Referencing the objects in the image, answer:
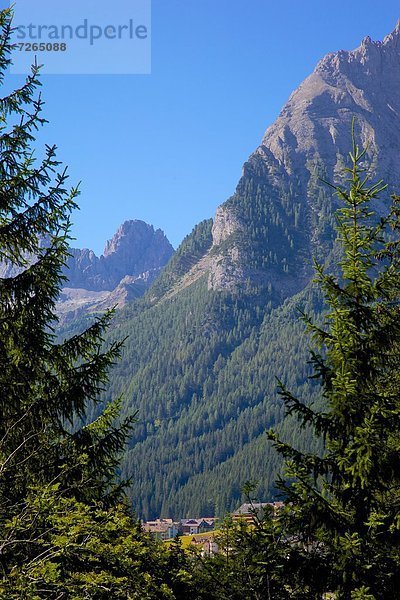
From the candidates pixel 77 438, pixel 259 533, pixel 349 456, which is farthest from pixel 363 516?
pixel 77 438

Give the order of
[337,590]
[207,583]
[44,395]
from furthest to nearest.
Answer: [44,395]
[207,583]
[337,590]

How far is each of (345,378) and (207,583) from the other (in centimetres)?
431

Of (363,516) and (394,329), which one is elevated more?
(394,329)

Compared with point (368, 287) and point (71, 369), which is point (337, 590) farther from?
point (71, 369)

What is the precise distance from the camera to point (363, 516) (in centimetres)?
1014

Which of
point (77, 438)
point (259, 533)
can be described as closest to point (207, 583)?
point (259, 533)

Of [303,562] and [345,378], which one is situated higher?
[345,378]

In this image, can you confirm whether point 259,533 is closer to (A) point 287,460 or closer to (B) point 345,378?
(A) point 287,460

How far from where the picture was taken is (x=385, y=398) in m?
10.2

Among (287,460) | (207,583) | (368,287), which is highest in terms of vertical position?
(368,287)

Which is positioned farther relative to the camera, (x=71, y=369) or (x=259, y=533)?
(x=71, y=369)

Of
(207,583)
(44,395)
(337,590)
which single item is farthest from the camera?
Answer: (44,395)

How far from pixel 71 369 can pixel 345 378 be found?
539 centimetres

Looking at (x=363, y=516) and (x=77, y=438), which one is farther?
(x=77, y=438)
